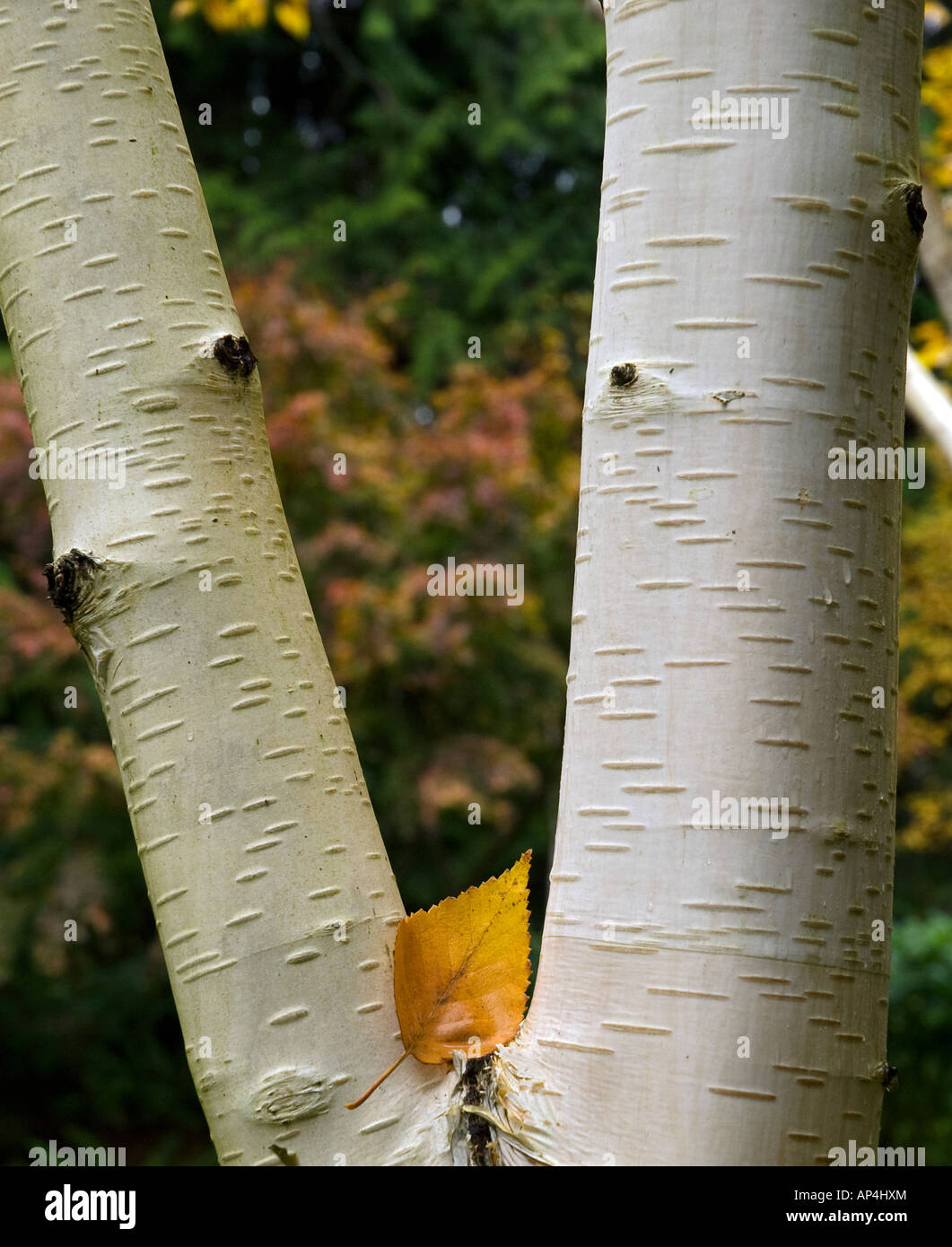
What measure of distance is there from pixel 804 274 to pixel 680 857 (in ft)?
1.25

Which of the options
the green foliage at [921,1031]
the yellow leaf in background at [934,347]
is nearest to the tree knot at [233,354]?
the yellow leaf in background at [934,347]

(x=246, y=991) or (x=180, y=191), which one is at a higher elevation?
(x=180, y=191)

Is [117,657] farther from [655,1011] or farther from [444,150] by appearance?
[444,150]

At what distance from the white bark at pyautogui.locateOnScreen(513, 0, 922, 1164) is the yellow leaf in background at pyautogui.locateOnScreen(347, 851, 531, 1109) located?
0.16ft

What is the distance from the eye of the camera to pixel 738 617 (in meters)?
0.65

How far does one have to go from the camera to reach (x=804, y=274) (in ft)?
2.18

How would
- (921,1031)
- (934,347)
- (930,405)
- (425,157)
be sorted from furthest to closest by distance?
(425,157) → (921,1031) → (934,347) → (930,405)

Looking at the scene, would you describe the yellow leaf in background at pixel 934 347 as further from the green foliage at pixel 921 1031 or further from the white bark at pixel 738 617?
the white bark at pixel 738 617

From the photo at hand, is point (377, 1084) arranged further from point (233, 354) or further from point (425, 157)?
point (425, 157)

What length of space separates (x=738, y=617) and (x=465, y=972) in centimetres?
32

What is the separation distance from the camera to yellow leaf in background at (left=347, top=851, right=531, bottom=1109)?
713 mm

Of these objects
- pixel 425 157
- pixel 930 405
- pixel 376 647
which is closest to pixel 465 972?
pixel 930 405
